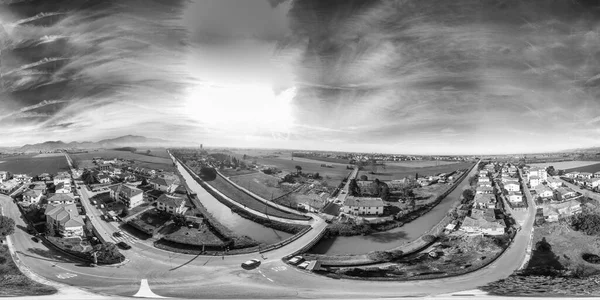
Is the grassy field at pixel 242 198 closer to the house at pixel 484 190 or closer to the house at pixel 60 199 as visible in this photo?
the house at pixel 60 199

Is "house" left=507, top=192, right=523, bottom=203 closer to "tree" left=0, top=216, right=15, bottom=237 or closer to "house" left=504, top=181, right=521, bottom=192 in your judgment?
"house" left=504, top=181, right=521, bottom=192

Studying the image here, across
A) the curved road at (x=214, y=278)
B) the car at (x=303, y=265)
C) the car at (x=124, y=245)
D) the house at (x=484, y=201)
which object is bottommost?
the curved road at (x=214, y=278)

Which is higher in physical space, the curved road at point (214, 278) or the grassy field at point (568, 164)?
the grassy field at point (568, 164)

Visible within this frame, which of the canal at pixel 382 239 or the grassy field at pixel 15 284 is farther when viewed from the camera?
the canal at pixel 382 239

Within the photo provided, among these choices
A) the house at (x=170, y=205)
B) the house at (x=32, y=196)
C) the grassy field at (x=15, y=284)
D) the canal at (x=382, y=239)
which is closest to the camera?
the grassy field at (x=15, y=284)

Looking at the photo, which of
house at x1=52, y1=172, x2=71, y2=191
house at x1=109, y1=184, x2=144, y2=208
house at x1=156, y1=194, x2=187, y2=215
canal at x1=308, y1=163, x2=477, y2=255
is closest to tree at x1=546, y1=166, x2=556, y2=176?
canal at x1=308, y1=163, x2=477, y2=255

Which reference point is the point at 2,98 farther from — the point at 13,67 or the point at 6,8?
the point at 6,8

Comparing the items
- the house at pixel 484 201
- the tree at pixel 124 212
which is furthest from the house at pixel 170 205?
the house at pixel 484 201

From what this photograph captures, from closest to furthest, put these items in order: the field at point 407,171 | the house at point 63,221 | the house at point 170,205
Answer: the house at point 63,221, the house at point 170,205, the field at point 407,171
